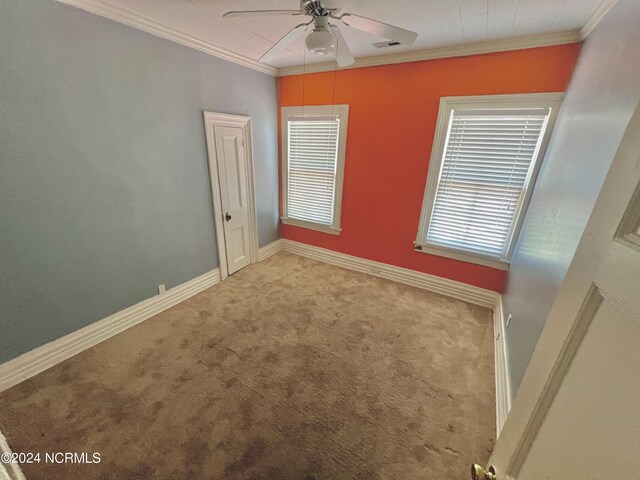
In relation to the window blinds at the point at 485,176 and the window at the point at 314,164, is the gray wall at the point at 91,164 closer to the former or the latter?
the window at the point at 314,164

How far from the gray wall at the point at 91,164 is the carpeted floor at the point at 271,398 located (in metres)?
0.50

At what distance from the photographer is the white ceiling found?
1.67 meters

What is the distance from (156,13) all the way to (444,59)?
8.31ft

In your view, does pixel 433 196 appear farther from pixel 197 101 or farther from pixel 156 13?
pixel 156 13

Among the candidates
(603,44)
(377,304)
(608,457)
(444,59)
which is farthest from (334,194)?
(608,457)

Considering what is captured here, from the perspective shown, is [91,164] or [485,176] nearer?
[91,164]

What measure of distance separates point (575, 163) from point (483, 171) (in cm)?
116

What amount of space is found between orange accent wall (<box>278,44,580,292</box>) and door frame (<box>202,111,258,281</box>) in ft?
2.75

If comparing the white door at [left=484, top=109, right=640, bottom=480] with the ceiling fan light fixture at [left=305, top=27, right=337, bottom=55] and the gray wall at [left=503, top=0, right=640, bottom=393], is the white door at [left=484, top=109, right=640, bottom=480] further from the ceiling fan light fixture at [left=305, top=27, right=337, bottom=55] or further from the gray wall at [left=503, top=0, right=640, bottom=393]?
the ceiling fan light fixture at [left=305, top=27, right=337, bottom=55]

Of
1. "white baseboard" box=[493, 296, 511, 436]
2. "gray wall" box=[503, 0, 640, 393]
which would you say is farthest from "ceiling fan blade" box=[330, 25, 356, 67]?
"white baseboard" box=[493, 296, 511, 436]

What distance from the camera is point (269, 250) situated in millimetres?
4004

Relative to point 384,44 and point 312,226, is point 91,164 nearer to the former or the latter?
point 312,226

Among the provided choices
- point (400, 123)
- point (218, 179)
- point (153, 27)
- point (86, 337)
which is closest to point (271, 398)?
point (86, 337)

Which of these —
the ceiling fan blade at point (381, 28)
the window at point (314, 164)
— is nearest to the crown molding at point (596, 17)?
the ceiling fan blade at point (381, 28)
